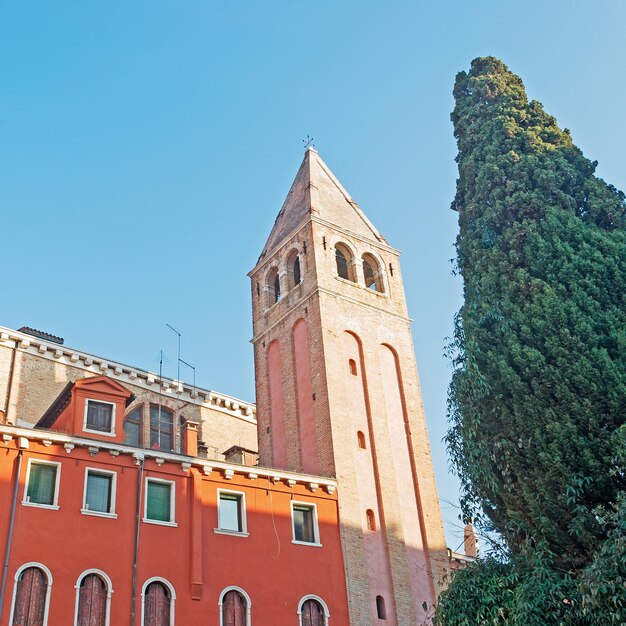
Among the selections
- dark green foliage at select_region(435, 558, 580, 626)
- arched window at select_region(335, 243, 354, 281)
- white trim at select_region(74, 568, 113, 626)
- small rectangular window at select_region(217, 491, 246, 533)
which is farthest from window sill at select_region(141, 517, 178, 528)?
arched window at select_region(335, 243, 354, 281)

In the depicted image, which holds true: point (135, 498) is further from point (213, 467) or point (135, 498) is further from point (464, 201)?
point (464, 201)

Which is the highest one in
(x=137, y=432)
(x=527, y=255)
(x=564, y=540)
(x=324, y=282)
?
(x=324, y=282)

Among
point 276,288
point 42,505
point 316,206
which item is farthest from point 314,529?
point 316,206

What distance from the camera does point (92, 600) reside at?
18938 mm

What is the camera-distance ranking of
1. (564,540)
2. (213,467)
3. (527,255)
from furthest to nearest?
1. (213,467)
2. (527,255)
3. (564,540)

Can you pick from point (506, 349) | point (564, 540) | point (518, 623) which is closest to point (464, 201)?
point (506, 349)

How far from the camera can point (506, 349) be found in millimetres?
16922

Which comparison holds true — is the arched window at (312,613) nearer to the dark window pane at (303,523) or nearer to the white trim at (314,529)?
the white trim at (314,529)

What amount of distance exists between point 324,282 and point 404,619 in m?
11.6

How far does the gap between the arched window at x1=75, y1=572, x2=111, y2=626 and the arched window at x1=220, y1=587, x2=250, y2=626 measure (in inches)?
121

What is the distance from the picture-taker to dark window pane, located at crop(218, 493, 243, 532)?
2223 cm

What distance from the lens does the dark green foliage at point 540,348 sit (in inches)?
593

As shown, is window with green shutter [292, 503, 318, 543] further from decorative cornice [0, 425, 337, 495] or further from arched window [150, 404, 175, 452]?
arched window [150, 404, 175, 452]

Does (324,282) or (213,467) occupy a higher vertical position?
(324,282)
